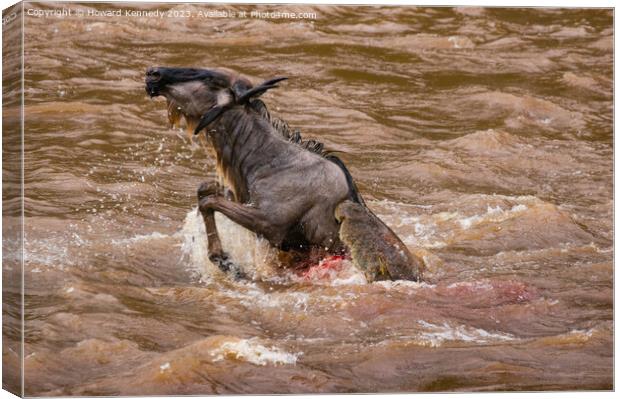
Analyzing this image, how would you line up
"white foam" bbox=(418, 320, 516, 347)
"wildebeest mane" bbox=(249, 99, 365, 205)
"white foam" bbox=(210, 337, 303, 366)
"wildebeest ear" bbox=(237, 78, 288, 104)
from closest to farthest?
"white foam" bbox=(210, 337, 303, 366), "white foam" bbox=(418, 320, 516, 347), "wildebeest ear" bbox=(237, 78, 288, 104), "wildebeest mane" bbox=(249, 99, 365, 205)

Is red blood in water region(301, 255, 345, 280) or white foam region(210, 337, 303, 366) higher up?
red blood in water region(301, 255, 345, 280)

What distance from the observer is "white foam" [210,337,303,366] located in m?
9.66

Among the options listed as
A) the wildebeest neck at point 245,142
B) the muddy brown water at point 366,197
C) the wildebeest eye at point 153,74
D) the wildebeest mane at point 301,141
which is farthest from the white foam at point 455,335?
the wildebeest eye at point 153,74

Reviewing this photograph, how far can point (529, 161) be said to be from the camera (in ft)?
36.8

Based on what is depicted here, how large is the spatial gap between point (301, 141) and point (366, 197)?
965mm

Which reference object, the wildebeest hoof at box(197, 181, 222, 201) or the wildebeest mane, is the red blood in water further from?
the wildebeest hoof at box(197, 181, 222, 201)

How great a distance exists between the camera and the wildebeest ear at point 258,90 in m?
10.3

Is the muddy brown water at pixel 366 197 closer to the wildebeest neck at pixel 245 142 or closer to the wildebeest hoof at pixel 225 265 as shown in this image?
the wildebeest hoof at pixel 225 265

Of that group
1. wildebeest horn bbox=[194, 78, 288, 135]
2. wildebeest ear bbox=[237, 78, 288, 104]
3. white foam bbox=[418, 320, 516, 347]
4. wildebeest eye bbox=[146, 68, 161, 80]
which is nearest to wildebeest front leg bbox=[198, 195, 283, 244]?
wildebeest horn bbox=[194, 78, 288, 135]

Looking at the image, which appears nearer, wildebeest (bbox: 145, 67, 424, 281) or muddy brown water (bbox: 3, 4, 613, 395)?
muddy brown water (bbox: 3, 4, 613, 395)

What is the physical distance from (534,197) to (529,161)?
259 mm

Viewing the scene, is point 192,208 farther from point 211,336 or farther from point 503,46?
point 503,46

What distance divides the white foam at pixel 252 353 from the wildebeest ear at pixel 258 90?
1.58 m

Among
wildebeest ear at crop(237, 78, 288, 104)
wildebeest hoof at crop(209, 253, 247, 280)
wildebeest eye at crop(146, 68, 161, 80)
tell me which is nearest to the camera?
wildebeest ear at crop(237, 78, 288, 104)
